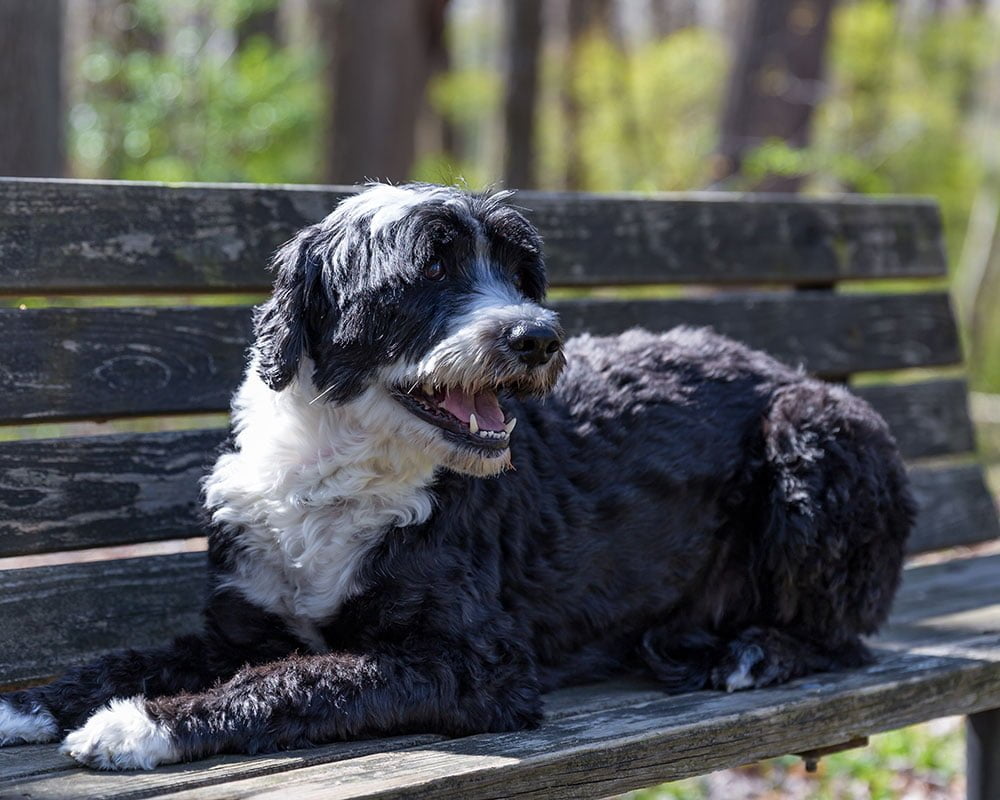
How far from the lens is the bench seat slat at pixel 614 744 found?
94.8 inches

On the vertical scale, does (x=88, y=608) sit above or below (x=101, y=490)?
below

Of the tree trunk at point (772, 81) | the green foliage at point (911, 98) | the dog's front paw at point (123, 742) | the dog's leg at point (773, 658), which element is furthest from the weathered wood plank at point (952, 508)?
the green foliage at point (911, 98)

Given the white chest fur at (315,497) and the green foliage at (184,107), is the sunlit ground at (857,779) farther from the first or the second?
the green foliage at (184,107)

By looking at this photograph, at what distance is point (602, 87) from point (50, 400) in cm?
1440

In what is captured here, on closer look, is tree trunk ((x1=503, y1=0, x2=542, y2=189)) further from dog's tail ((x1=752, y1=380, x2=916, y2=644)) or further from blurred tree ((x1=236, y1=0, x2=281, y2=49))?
dog's tail ((x1=752, y1=380, x2=916, y2=644))

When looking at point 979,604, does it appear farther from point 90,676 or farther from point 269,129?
point 269,129

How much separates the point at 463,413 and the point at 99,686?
1.07 meters

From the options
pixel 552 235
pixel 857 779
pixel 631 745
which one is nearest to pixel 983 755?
pixel 857 779

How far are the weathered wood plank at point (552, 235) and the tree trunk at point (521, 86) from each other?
24.3 ft

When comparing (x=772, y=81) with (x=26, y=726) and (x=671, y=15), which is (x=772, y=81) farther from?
(x=671, y=15)

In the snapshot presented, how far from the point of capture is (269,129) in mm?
11031

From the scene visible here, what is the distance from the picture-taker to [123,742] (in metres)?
2.50

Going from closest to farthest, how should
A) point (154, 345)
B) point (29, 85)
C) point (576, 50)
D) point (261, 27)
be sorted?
point (154, 345), point (29, 85), point (261, 27), point (576, 50)

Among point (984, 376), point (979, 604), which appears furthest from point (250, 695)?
point (984, 376)
